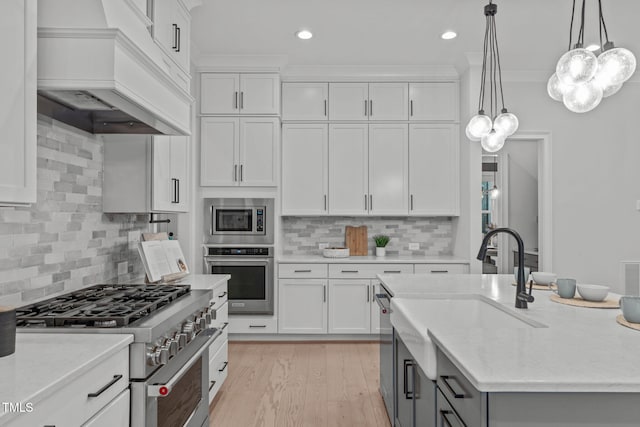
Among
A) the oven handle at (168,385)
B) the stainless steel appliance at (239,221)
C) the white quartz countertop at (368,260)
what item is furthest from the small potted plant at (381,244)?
the oven handle at (168,385)

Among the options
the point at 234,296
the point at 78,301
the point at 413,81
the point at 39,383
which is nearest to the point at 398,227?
the point at 413,81

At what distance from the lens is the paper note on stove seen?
8.71 ft

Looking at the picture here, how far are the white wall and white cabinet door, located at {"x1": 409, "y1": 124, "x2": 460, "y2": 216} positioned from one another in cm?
80

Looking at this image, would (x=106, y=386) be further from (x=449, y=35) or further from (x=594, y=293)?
(x=449, y=35)

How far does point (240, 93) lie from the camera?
4402 millimetres

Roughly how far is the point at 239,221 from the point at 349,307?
1.46 m

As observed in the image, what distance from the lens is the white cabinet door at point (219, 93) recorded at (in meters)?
4.40

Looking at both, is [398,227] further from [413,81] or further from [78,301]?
[78,301]

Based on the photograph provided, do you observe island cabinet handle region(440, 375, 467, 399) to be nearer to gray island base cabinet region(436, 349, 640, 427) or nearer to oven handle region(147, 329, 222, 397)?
gray island base cabinet region(436, 349, 640, 427)

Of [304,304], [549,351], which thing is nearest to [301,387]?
[304,304]

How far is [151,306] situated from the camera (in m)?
1.81

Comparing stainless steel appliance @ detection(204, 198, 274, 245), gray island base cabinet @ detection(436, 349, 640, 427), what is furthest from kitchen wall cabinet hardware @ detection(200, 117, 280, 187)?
gray island base cabinet @ detection(436, 349, 640, 427)

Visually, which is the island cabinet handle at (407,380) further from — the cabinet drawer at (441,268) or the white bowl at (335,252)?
the white bowl at (335,252)

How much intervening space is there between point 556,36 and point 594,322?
312 cm
